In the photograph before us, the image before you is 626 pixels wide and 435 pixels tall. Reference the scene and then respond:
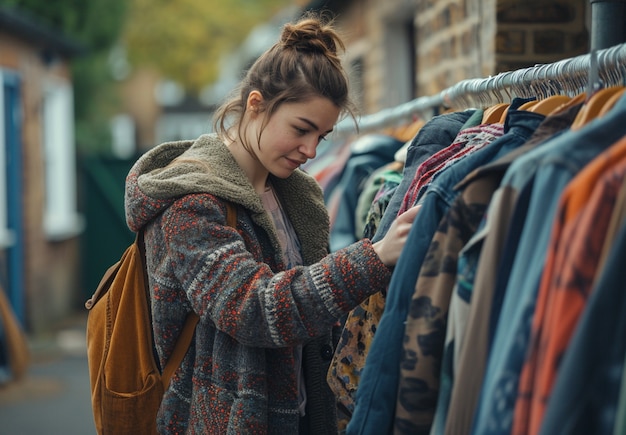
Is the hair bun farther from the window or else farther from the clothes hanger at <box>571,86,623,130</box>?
the window

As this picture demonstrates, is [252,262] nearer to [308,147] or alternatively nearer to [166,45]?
[308,147]

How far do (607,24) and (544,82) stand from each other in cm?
21

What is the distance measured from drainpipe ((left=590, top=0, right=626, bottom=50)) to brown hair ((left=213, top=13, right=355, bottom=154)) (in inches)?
23.9

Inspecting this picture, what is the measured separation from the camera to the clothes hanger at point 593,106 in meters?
1.49

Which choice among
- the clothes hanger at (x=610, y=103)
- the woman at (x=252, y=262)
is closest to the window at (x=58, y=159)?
the woman at (x=252, y=262)

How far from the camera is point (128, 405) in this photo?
7.20ft

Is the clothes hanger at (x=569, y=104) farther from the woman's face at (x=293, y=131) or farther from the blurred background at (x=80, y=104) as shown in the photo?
the blurred background at (x=80, y=104)

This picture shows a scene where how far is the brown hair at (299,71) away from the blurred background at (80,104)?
0.17 metres


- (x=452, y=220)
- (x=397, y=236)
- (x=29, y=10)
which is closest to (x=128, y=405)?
(x=397, y=236)

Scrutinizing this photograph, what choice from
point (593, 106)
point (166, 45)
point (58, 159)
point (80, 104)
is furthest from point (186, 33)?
point (593, 106)

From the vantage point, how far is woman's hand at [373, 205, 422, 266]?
1765 mm

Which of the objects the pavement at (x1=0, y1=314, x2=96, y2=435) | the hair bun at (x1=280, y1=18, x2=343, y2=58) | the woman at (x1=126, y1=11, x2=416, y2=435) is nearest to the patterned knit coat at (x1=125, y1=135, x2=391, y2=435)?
the woman at (x1=126, y1=11, x2=416, y2=435)

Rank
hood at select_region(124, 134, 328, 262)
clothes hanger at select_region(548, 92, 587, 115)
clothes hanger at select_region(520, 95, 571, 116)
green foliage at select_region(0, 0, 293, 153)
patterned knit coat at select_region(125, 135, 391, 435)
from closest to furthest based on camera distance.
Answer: clothes hanger at select_region(548, 92, 587, 115), clothes hanger at select_region(520, 95, 571, 116), patterned knit coat at select_region(125, 135, 391, 435), hood at select_region(124, 134, 328, 262), green foliage at select_region(0, 0, 293, 153)

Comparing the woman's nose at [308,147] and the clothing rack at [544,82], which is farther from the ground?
the clothing rack at [544,82]
